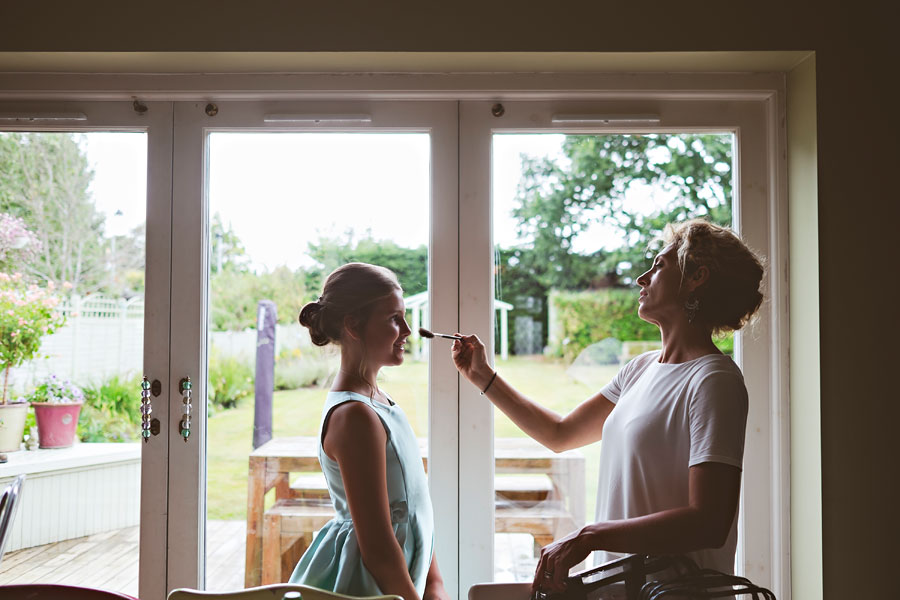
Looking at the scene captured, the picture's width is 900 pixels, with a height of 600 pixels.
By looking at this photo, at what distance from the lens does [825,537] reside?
1.88 m

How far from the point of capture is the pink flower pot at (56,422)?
2127 mm

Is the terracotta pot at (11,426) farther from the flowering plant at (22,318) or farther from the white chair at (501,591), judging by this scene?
the white chair at (501,591)

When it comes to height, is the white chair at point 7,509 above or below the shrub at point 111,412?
below

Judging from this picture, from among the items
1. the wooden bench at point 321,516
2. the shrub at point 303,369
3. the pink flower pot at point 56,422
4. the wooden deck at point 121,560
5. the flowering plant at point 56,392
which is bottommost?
the wooden deck at point 121,560

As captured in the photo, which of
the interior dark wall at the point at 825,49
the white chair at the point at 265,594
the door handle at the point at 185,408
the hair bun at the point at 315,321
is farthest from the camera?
the door handle at the point at 185,408

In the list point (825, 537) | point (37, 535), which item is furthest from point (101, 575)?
point (825, 537)

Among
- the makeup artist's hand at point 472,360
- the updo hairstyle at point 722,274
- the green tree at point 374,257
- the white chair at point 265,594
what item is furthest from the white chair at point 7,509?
the updo hairstyle at point 722,274

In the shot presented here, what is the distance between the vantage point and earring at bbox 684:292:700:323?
1646 mm

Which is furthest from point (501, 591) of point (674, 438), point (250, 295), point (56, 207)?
point (56, 207)

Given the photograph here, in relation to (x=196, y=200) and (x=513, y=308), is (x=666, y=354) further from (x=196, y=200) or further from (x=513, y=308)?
(x=196, y=200)

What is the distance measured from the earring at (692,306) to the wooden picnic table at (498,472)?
26.2 inches

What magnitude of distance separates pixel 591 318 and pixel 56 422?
170 centimetres

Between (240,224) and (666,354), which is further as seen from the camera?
(240,224)

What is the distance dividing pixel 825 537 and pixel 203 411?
1838 millimetres
